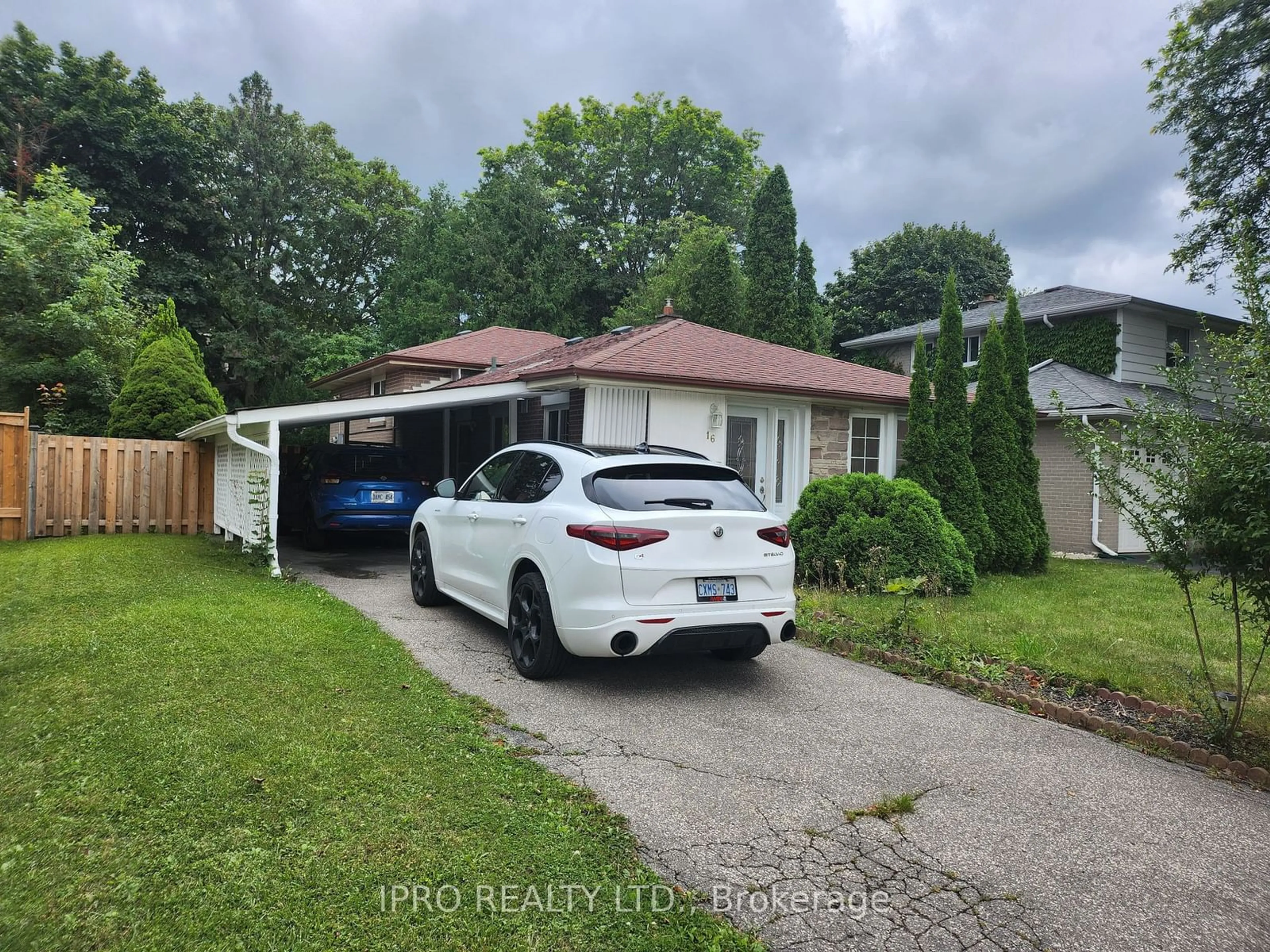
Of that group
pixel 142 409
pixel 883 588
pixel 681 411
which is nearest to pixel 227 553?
pixel 142 409

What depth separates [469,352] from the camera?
1919 cm

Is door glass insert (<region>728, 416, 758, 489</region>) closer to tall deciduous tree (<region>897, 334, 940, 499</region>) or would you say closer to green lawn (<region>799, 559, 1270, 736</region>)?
tall deciduous tree (<region>897, 334, 940, 499</region>)

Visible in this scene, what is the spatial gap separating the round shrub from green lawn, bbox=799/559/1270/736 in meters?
0.44

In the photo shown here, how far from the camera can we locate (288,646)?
5.62 meters

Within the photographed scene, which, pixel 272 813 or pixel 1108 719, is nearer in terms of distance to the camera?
pixel 272 813

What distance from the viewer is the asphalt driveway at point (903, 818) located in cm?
261

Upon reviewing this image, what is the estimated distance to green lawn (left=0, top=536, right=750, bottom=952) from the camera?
2.37 m

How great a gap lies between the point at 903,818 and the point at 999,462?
1009 centimetres

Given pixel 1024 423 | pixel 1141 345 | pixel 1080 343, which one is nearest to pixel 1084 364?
pixel 1080 343

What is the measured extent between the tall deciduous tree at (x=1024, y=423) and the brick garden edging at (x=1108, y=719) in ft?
23.8

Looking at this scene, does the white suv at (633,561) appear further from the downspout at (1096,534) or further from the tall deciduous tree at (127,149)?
the tall deciduous tree at (127,149)

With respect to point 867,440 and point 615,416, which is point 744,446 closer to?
point 615,416

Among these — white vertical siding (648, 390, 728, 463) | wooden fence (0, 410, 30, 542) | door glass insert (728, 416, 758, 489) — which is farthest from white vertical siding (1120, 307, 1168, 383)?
wooden fence (0, 410, 30, 542)

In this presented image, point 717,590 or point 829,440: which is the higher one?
point 829,440
